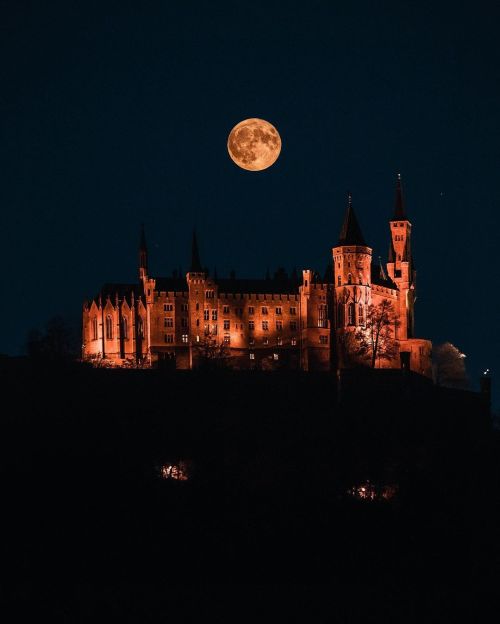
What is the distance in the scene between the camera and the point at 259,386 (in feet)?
273

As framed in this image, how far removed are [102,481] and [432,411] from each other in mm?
18747

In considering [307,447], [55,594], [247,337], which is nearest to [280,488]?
[307,447]

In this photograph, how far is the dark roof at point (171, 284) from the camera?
3888 inches

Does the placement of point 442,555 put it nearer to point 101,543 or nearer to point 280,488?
point 280,488

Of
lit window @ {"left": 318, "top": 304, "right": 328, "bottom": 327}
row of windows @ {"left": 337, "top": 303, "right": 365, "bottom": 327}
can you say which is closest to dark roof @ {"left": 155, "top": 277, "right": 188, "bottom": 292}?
lit window @ {"left": 318, "top": 304, "right": 328, "bottom": 327}

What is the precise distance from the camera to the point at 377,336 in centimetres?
9606

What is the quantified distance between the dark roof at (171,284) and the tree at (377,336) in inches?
412

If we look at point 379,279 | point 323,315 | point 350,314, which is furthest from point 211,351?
point 379,279

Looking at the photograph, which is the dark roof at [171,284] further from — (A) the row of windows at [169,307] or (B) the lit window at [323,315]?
(B) the lit window at [323,315]

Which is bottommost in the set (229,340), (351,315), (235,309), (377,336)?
(229,340)

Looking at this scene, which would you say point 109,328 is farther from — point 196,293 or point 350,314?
point 350,314

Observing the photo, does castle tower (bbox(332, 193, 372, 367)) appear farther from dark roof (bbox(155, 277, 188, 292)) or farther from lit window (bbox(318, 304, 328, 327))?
dark roof (bbox(155, 277, 188, 292))

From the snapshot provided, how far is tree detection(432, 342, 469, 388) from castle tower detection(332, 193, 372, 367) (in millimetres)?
8942

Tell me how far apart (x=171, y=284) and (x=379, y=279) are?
12484 mm
